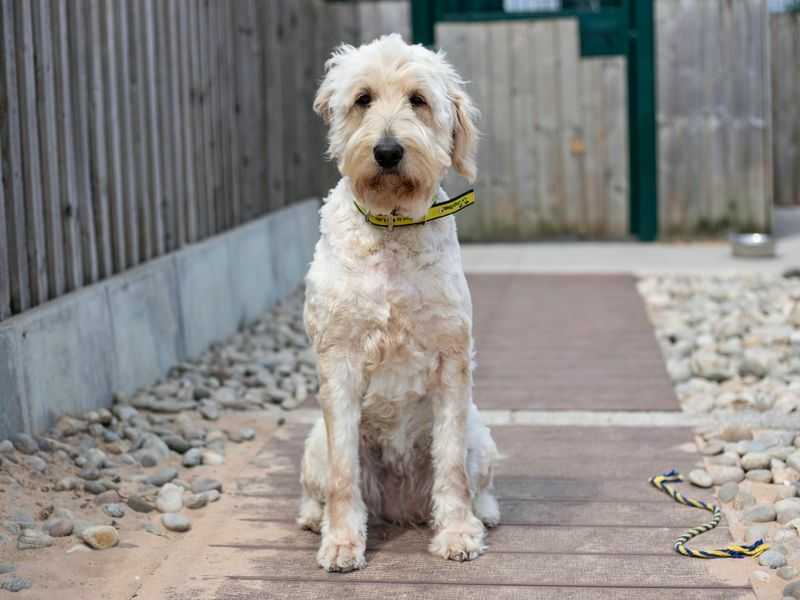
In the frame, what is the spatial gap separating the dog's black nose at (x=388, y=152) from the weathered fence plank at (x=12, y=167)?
2.11m

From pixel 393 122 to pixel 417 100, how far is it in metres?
0.15

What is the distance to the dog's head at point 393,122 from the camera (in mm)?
3781

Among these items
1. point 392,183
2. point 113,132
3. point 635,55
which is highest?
point 635,55

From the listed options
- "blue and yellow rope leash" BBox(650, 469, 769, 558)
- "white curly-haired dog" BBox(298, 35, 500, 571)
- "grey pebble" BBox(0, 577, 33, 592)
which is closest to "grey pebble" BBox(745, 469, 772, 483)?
"blue and yellow rope leash" BBox(650, 469, 769, 558)

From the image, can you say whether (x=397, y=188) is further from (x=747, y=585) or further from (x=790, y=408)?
(x=790, y=408)

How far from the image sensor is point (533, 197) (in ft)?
39.4

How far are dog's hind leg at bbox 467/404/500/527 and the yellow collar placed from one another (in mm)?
706

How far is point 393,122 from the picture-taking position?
3.76m

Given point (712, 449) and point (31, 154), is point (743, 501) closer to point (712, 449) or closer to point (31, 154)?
point (712, 449)

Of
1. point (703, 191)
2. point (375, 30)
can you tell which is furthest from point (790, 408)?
point (375, 30)

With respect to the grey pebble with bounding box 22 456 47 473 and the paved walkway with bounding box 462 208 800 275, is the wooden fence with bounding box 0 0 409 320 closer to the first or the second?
the grey pebble with bounding box 22 456 47 473

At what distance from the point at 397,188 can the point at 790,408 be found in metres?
2.91

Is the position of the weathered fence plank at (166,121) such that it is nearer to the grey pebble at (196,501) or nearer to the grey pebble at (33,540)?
the grey pebble at (196,501)

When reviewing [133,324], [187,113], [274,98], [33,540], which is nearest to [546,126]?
[274,98]
